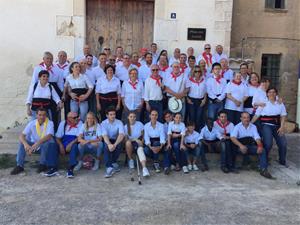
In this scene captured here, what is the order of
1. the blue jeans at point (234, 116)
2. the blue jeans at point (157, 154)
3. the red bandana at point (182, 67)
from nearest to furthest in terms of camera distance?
the blue jeans at point (157, 154) → the blue jeans at point (234, 116) → the red bandana at point (182, 67)

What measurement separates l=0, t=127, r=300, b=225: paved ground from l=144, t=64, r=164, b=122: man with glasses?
140cm

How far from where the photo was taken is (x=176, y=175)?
6.61 m

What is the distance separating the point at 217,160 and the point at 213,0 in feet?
13.0

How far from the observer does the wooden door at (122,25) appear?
9562 mm

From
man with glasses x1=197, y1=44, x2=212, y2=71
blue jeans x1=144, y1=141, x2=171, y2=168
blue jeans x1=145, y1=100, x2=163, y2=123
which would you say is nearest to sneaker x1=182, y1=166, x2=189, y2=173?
blue jeans x1=144, y1=141, x2=171, y2=168

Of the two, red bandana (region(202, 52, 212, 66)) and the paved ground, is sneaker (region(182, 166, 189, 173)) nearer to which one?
the paved ground

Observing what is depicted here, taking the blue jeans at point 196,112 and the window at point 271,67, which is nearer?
the blue jeans at point 196,112

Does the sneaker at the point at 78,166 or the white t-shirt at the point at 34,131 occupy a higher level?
the white t-shirt at the point at 34,131

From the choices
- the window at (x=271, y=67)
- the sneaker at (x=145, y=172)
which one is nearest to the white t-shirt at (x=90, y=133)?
the sneaker at (x=145, y=172)

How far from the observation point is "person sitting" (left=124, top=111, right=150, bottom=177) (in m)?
6.82

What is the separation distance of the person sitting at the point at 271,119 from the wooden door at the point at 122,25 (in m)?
3.51

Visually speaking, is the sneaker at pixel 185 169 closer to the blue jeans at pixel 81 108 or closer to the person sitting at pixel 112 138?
the person sitting at pixel 112 138

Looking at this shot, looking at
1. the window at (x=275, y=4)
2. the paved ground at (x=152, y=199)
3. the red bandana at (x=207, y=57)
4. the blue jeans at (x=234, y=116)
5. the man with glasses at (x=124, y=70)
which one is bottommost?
the paved ground at (x=152, y=199)

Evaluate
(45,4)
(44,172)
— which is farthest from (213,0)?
(44,172)
